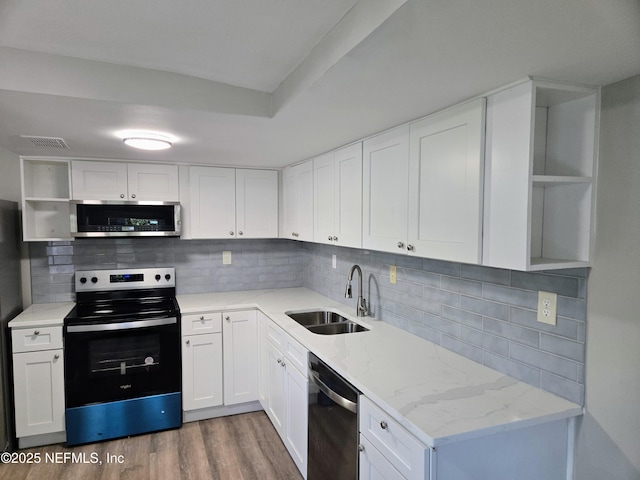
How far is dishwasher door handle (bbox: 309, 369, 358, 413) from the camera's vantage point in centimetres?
173

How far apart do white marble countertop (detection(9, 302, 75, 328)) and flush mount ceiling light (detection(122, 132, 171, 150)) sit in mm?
1397

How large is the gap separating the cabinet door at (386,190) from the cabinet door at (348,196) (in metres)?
0.07

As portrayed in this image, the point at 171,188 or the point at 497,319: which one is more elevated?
the point at 171,188

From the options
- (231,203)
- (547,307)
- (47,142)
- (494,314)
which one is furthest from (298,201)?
(547,307)

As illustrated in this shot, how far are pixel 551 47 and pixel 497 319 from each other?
3.73 feet

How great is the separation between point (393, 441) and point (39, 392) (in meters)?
2.60

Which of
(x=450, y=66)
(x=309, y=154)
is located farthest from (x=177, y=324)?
(x=450, y=66)

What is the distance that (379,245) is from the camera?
7.14 feet

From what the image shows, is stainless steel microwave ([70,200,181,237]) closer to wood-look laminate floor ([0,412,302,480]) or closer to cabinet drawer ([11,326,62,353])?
cabinet drawer ([11,326,62,353])

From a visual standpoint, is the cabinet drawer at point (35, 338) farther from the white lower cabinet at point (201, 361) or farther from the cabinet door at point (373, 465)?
the cabinet door at point (373, 465)

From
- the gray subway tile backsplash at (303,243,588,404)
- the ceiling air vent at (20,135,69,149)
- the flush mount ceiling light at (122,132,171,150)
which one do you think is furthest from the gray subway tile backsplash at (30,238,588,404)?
the flush mount ceiling light at (122,132,171,150)

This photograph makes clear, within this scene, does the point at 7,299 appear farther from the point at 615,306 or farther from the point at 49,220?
the point at 615,306

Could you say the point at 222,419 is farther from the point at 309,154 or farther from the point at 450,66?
the point at 450,66

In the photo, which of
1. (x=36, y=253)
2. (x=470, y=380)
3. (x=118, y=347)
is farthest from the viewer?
(x=36, y=253)
